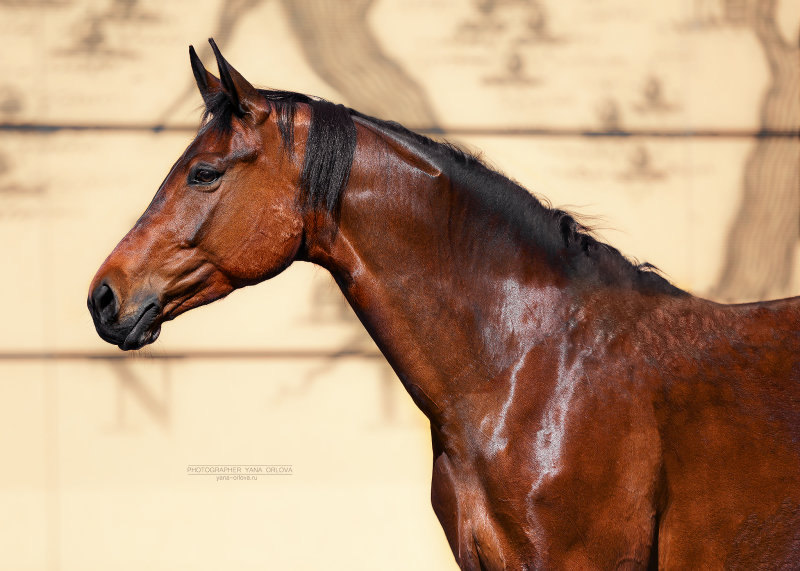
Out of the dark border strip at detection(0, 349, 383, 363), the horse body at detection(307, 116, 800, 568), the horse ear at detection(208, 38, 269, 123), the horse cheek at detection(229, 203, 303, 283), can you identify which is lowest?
the dark border strip at detection(0, 349, 383, 363)

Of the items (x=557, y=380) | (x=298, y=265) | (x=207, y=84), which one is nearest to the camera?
(x=557, y=380)

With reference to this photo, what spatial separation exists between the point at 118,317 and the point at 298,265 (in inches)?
80.9

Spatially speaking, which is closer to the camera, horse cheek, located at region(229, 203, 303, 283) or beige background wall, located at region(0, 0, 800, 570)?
horse cheek, located at region(229, 203, 303, 283)

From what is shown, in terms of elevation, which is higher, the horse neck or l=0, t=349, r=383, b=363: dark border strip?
the horse neck

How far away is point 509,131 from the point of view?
152 inches

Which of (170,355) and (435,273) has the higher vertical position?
(435,273)

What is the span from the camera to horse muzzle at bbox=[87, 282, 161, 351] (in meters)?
1.71

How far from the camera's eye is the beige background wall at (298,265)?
3736 millimetres

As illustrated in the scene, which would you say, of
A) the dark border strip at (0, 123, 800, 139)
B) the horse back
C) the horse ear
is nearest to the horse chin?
the horse ear

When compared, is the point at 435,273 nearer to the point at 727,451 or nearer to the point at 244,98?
the point at 244,98

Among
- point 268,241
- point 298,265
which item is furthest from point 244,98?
point 298,265

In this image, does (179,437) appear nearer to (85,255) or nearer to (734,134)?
(85,255)

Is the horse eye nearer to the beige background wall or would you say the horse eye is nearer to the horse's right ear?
the horse's right ear

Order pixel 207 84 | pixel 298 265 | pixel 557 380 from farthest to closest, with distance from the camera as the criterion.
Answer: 1. pixel 298 265
2. pixel 207 84
3. pixel 557 380
